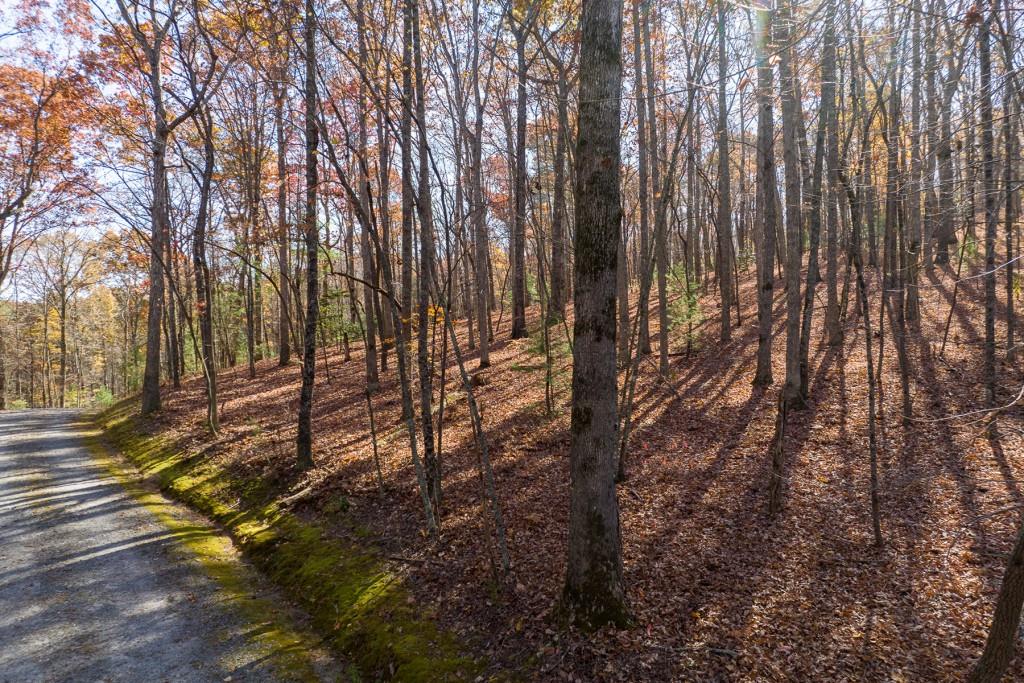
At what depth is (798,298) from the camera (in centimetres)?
948

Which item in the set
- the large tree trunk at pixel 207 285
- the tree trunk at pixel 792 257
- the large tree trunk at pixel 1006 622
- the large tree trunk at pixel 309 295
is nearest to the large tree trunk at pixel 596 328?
the large tree trunk at pixel 1006 622

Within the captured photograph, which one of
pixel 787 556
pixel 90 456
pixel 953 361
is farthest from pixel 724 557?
pixel 90 456

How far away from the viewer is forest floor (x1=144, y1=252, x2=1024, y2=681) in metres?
4.52

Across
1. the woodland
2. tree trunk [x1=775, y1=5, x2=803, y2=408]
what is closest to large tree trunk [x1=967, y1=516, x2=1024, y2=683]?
the woodland

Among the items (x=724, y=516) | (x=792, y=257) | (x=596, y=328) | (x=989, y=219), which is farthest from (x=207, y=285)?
(x=989, y=219)

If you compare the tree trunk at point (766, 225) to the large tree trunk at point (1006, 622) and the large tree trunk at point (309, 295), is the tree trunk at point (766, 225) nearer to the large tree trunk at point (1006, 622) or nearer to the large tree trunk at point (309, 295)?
the large tree trunk at point (1006, 622)

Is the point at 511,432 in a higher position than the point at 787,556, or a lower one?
higher

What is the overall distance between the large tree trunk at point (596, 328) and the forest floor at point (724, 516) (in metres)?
0.52

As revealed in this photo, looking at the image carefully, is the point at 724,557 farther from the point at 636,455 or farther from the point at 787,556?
the point at 636,455

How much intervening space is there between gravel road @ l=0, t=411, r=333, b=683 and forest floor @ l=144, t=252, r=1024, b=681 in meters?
1.76

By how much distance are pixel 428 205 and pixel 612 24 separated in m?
3.40

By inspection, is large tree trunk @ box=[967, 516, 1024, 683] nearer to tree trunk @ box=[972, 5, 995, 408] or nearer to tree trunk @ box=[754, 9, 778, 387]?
tree trunk @ box=[972, 5, 995, 408]

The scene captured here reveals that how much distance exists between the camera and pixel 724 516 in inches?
261

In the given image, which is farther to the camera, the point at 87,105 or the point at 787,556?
the point at 87,105
